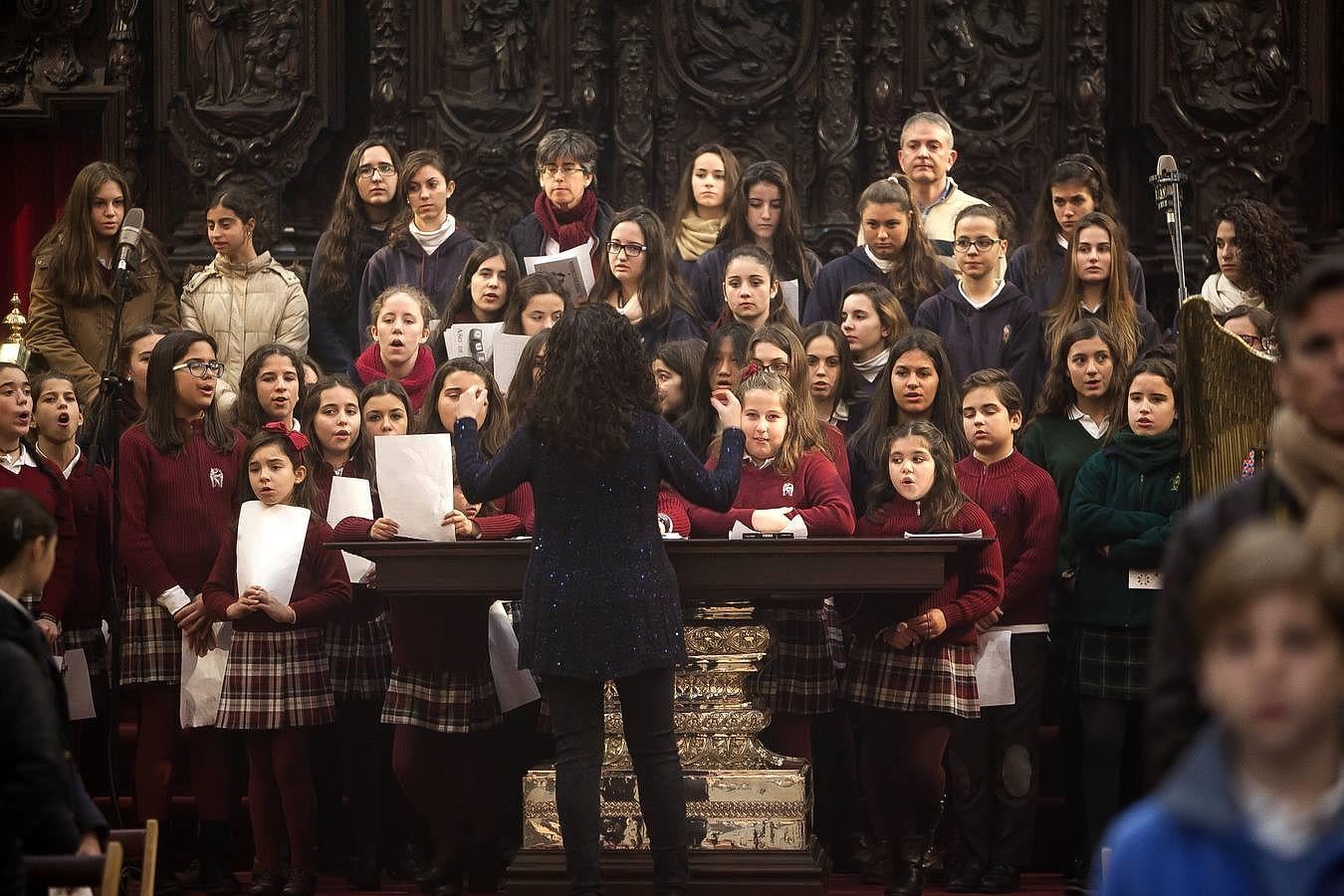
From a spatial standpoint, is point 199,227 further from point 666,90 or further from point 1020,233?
point 1020,233

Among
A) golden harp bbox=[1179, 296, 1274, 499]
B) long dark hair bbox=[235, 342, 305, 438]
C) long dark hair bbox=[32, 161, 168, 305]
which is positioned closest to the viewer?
golden harp bbox=[1179, 296, 1274, 499]

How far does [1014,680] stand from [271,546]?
2.46 metres

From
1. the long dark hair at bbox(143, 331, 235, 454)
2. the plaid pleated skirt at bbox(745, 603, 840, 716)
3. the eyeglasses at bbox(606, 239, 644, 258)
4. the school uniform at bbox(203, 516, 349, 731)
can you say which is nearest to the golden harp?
the plaid pleated skirt at bbox(745, 603, 840, 716)

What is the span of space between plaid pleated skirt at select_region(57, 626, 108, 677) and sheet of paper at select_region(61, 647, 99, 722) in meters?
0.09

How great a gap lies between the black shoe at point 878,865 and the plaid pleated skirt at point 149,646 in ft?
7.85

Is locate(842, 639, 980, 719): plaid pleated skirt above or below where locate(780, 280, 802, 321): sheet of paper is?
below

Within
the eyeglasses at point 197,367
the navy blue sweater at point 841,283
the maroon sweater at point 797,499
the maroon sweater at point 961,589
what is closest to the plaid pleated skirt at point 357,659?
the eyeglasses at point 197,367

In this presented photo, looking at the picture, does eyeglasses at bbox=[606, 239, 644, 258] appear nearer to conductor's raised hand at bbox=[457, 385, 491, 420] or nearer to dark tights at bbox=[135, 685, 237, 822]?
conductor's raised hand at bbox=[457, 385, 491, 420]

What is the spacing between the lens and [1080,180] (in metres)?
7.71

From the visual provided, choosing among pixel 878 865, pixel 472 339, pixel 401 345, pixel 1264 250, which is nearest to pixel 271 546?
pixel 401 345

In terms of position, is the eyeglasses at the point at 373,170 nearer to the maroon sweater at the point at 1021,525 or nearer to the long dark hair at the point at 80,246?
Result: the long dark hair at the point at 80,246

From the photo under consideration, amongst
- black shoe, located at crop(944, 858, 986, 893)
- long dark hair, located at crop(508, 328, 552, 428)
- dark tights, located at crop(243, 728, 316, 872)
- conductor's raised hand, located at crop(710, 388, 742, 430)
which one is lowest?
black shoe, located at crop(944, 858, 986, 893)

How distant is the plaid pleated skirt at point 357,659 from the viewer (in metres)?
6.50

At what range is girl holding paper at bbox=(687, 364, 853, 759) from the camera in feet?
20.0
